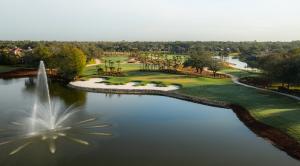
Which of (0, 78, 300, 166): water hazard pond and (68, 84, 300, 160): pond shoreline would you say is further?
(68, 84, 300, 160): pond shoreline

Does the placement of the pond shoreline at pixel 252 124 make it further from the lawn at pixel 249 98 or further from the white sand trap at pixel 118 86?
the white sand trap at pixel 118 86

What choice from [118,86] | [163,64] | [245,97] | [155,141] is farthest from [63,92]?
[163,64]

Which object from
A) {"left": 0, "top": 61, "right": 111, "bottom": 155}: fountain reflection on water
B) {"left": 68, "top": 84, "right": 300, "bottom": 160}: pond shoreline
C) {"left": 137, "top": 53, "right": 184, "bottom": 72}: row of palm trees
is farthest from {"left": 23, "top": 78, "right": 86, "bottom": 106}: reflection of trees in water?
{"left": 137, "top": 53, "right": 184, "bottom": 72}: row of palm trees

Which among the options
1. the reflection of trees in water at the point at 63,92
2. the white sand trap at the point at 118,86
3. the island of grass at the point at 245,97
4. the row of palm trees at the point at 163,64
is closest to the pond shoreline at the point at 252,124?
the island of grass at the point at 245,97

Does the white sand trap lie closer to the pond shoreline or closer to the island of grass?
the pond shoreline

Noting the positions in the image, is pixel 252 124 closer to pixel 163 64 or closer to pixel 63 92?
pixel 63 92

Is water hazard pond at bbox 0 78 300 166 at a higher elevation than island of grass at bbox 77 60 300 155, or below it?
below

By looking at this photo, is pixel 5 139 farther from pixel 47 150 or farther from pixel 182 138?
pixel 182 138
